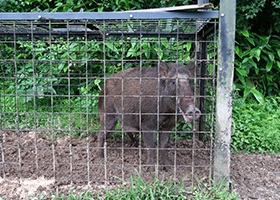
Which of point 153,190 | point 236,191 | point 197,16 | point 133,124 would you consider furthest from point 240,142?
point 197,16

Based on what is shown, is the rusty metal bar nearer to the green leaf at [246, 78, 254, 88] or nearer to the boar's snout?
the boar's snout

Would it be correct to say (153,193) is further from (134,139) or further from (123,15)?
(134,139)

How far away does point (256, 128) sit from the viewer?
16.6ft

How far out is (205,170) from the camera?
3703mm

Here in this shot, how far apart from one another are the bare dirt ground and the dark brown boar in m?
0.36

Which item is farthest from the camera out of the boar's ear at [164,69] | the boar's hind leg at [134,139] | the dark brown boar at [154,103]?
the boar's hind leg at [134,139]

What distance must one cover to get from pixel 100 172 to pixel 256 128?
3294 mm

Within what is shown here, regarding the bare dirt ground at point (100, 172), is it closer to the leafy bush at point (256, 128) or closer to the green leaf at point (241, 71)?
the leafy bush at point (256, 128)

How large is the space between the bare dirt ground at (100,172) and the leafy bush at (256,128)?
28 cm

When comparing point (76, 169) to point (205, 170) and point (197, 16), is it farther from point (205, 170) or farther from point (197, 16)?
point (197, 16)

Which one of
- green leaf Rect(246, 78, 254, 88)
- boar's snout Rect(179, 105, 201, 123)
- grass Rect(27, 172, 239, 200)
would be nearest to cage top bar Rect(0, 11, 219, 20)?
boar's snout Rect(179, 105, 201, 123)

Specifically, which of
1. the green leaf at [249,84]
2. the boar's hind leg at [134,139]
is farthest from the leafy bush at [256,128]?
the boar's hind leg at [134,139]

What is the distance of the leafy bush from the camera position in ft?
15.7

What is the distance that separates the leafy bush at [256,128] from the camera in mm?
4789
